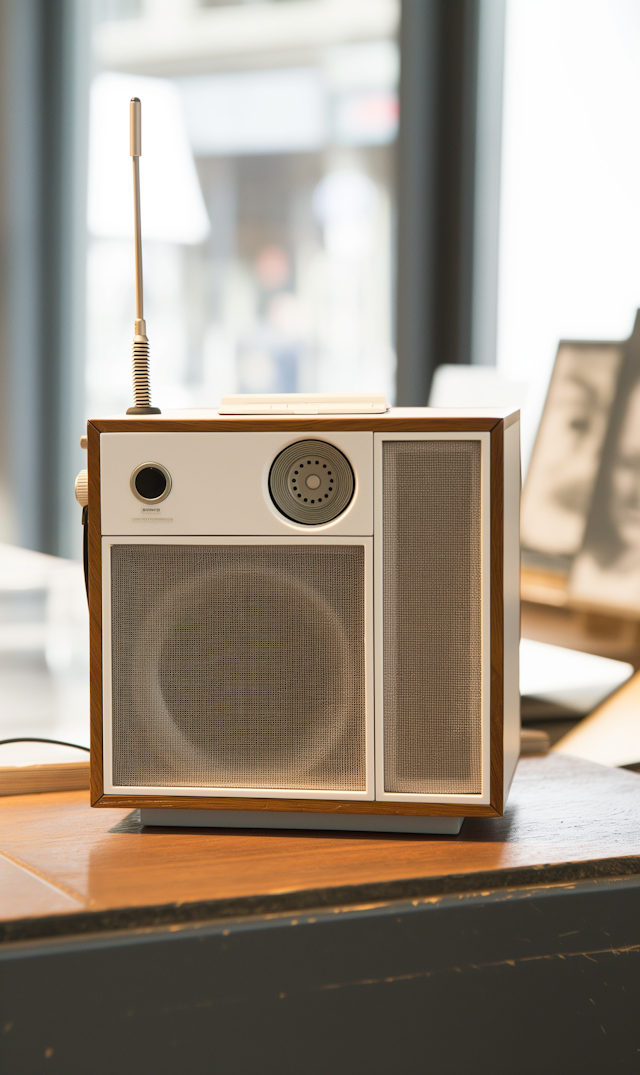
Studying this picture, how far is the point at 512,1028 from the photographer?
62 cm

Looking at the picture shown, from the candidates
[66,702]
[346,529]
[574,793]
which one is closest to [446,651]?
[346,529]

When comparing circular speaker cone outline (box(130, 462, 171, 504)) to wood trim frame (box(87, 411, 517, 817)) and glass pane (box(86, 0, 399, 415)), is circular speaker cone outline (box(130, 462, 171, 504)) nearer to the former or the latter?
wood trim frame (box(87, 411, 517, 817))

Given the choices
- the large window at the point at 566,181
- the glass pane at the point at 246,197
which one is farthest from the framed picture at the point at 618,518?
the glass pane at the point at 246,197

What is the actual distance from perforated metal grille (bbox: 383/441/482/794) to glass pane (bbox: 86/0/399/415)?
220 cm

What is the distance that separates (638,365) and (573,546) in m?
0.23

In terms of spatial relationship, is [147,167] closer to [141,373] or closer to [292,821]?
[141,373]

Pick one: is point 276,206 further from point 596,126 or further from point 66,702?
point 66,702

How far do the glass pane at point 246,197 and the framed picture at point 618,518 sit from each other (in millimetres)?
1580

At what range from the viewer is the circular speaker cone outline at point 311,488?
640 millimetres

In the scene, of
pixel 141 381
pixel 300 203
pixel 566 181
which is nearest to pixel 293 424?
pixel 141 381

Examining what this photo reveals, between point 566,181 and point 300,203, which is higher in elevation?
point 300,203

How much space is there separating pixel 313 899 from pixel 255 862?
5cm

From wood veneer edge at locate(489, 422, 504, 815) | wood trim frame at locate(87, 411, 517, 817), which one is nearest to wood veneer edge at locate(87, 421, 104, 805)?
wood trim frame at locate(87, 411, 517, 817)

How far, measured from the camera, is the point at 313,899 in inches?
23.3
